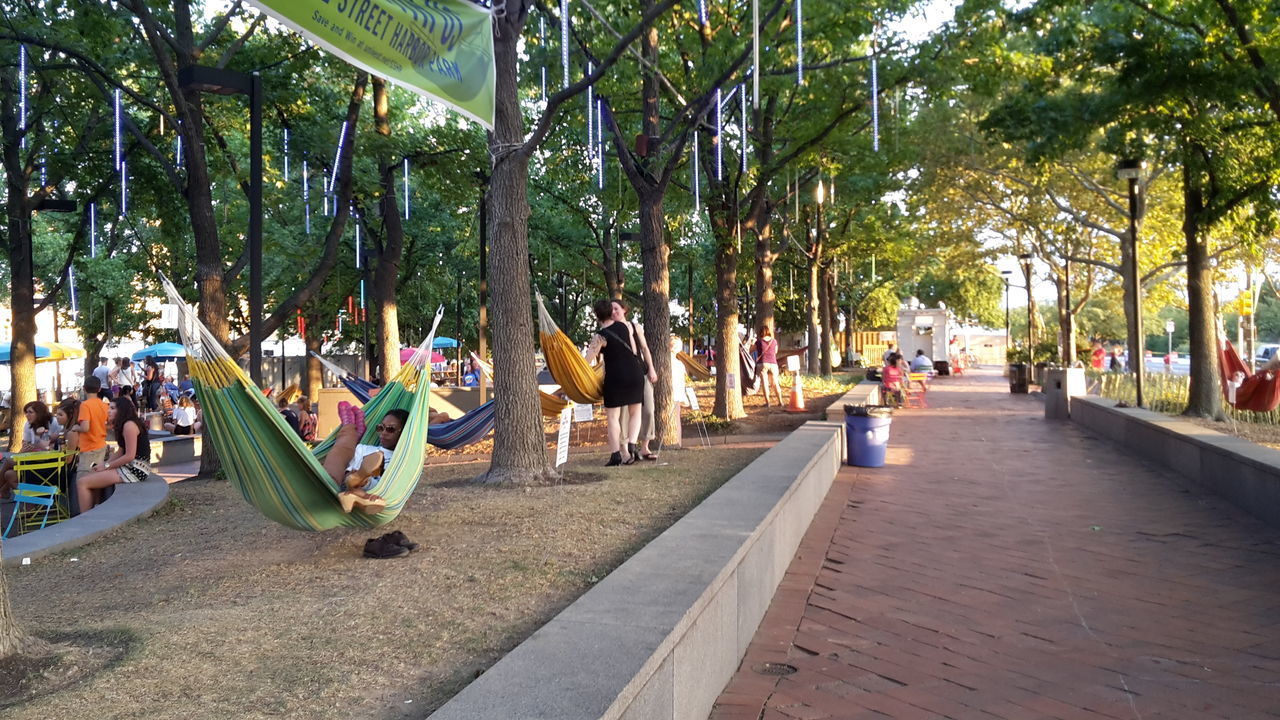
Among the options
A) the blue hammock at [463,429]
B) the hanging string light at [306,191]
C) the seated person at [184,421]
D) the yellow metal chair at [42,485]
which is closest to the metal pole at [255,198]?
the yellow metal chair at [42,485]

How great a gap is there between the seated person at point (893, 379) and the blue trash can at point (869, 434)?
351 inches

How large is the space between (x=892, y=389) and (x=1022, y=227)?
488 inches

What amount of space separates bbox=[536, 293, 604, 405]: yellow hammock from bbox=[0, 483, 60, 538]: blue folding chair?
170 inches

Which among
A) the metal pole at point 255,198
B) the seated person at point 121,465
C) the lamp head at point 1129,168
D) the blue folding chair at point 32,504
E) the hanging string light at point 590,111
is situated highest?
the hanging string light at point 590,111

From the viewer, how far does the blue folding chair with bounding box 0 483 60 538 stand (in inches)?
327

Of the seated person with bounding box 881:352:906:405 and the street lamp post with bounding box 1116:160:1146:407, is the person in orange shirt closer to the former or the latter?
the street lamp post with bounding box 1116:160:1146:407

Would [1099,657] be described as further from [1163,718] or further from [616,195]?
[616,195]

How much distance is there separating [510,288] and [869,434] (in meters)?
4.85

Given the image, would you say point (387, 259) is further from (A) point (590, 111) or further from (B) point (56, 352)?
(B) point (56, 352)

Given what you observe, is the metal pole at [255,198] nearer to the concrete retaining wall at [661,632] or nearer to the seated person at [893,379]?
the concrete retaining wall at [661,632]

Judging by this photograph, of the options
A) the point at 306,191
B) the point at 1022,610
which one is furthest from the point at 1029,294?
the point at 1022,610

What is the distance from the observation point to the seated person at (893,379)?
19984mm

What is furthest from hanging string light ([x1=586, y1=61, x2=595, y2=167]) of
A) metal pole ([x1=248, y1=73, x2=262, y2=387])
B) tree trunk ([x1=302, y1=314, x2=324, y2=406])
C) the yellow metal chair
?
tree trunk ([x1=302, y1=314, x2=324, y2=406])

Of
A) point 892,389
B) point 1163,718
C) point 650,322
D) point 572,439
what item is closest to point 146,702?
point 1163,718
